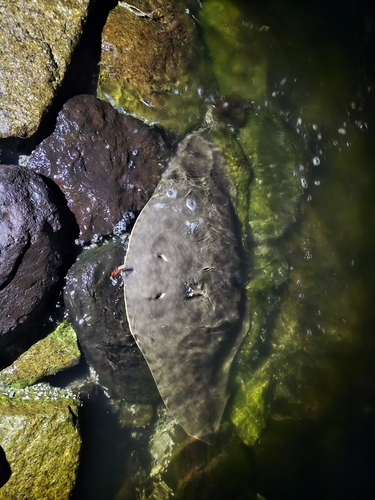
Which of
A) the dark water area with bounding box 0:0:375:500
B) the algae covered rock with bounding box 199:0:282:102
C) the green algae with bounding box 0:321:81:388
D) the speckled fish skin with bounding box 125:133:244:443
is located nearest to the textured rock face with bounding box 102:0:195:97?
the dark water area with bounding box 0:0:375:500

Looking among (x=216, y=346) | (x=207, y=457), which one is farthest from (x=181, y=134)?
(x=207, y=457)

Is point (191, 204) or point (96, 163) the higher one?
point (96, 163)

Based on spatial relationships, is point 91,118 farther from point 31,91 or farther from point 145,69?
point 145,69

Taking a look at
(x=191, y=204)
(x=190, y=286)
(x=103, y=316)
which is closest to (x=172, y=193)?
(x=191, y=204)

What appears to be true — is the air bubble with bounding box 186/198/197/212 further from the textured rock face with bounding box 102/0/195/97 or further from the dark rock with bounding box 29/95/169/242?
the textured rock face with bounding box 102/0/195/97

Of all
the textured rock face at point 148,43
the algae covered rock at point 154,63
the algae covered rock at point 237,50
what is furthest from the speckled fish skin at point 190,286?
the algae covered rock at point 237,50

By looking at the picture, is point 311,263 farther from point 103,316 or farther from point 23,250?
point 23,250
